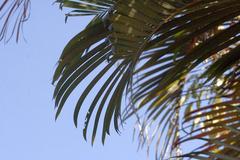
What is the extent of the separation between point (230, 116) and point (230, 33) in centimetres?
28

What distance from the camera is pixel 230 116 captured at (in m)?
1.56

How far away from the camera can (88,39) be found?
5.93ft

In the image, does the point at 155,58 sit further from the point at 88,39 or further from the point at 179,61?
the point at 88,39

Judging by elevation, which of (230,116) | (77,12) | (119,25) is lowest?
(230,116)

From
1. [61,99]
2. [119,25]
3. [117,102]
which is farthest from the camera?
[61,99]

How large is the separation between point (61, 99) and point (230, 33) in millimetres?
552

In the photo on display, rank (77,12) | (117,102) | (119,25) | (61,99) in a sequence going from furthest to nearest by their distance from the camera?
(77,12) → (61,99) → (117,102) → (119,25)

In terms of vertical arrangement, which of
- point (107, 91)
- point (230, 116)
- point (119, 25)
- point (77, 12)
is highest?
point (77, 12)

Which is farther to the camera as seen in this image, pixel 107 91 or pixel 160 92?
pixel 160 92

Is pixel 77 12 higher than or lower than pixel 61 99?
higher

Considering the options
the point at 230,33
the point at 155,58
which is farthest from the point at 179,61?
the point at 230,33

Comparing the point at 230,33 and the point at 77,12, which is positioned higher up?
the point at 77,12

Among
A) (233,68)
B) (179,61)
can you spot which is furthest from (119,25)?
(233,68)

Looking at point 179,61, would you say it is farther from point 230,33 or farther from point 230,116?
point 230,116
